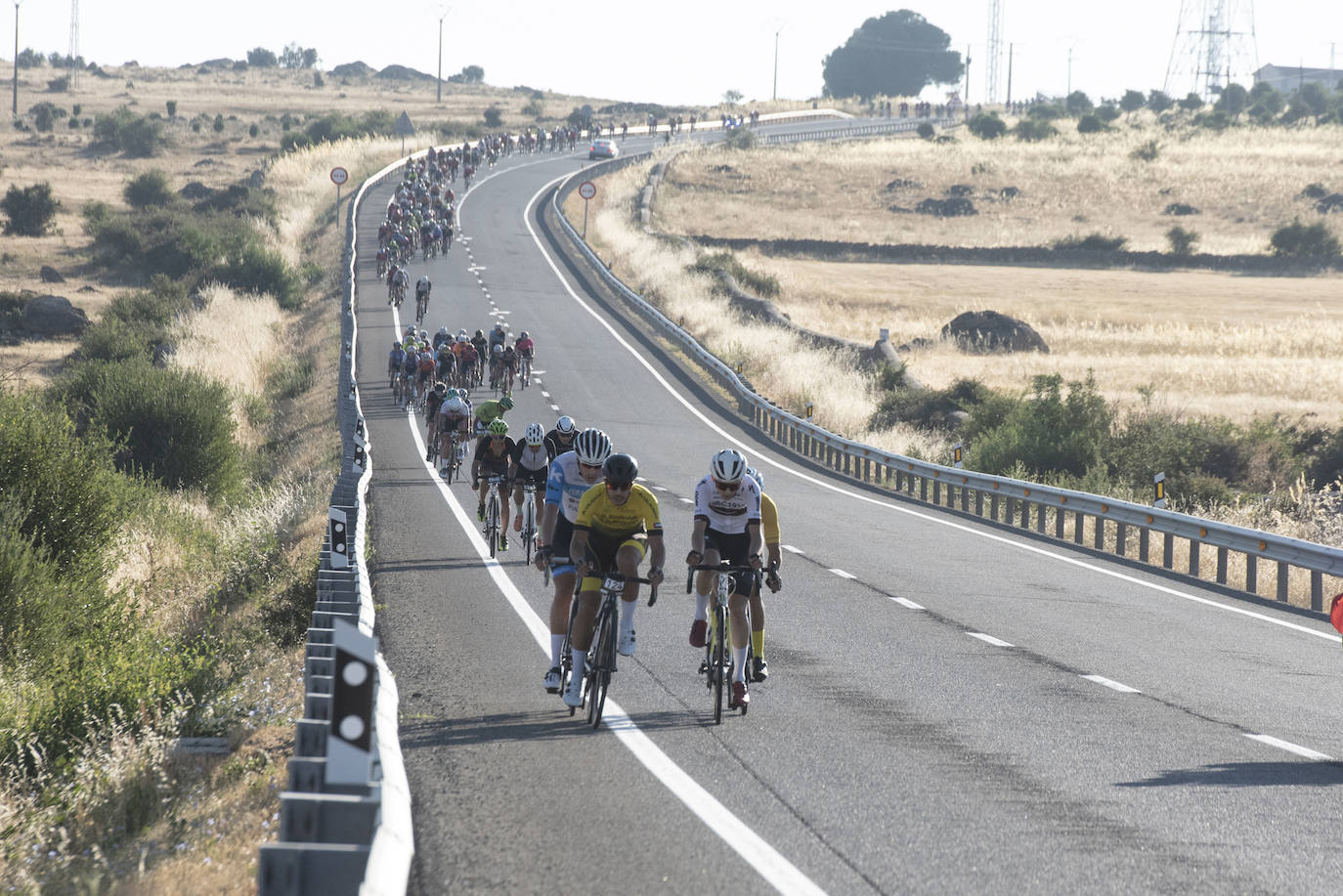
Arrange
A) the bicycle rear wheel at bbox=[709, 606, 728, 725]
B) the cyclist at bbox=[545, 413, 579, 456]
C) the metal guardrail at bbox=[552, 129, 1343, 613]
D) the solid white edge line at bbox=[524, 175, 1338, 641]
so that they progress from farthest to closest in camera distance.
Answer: the metal guardrail at bbox=[552, 129, 1343, 613]
the solid white edge line at bbox=[524, 175, 1338, 641]
the cyclist at bbox=[545, 413, 579, 456]
the bicycle rear wheel at bbox=[709, 606, 728, 725]

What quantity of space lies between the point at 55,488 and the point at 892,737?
36.3 ft

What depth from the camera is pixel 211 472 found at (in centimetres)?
2784

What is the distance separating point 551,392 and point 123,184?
5954cm

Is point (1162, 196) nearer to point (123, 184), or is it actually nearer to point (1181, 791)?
point (123, 184)

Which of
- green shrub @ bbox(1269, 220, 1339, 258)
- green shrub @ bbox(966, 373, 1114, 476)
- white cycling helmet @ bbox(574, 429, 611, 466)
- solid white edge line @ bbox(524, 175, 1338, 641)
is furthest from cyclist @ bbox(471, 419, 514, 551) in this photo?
green shrub @ bbox(1269, 220, 1339, 258)

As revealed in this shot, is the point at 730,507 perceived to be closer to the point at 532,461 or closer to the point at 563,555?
the point at 563,555

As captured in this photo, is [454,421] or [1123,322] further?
[1123,322]

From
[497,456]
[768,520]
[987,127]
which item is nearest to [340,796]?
[768,520]

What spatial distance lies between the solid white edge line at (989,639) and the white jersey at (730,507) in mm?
3912

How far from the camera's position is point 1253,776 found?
8492mm

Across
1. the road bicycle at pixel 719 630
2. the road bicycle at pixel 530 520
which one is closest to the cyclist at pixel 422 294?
the road bicycle at pixel 530 520

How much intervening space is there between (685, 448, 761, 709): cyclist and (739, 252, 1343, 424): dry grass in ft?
76.8

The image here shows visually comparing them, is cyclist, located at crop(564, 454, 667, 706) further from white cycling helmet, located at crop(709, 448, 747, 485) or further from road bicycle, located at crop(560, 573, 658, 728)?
white cycling helmet, located at crop(709, 448, 747, 485)

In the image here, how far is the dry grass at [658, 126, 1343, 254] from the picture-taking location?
81688 mm
